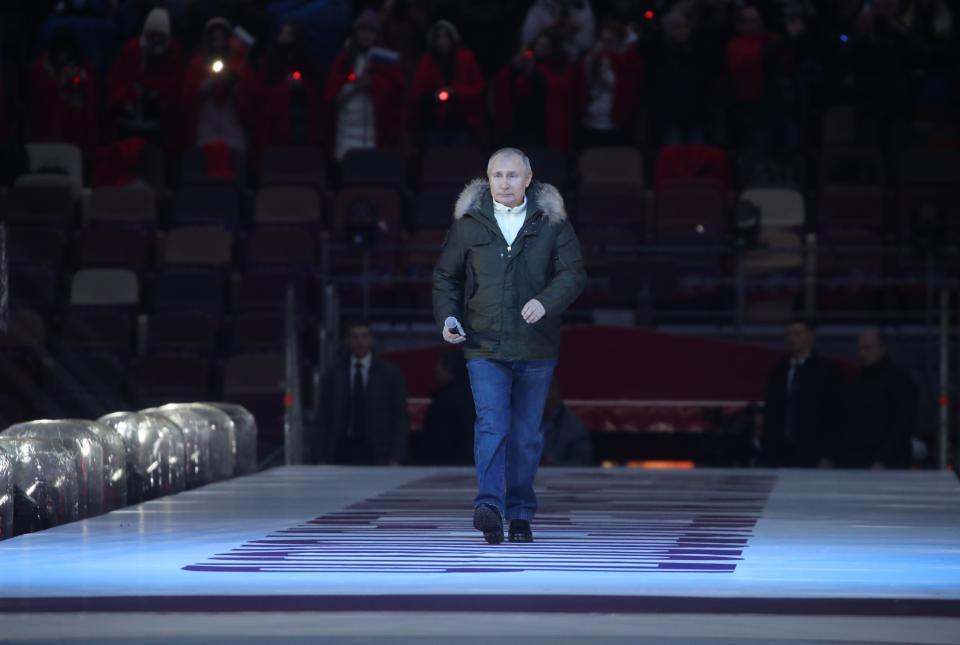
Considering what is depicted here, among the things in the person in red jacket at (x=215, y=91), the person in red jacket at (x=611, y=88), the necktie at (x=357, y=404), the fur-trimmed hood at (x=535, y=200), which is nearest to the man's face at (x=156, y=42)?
the person in red jacket at (x=215, y=91)

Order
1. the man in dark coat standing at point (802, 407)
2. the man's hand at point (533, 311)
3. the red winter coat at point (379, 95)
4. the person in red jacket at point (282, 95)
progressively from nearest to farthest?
the man's hand at point (533, 311)
the man in dark coat standing at point (802, 407)
the red winter coat at point (379, 95)
the person in red jacket at point (282, 95)

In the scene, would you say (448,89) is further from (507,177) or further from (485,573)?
(485,573)

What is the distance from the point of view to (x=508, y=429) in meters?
6.25

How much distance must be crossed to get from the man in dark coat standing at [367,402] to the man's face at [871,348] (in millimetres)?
2777

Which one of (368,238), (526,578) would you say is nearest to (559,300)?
(526,578)

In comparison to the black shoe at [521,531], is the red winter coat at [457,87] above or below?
above

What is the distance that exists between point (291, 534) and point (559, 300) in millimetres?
1306

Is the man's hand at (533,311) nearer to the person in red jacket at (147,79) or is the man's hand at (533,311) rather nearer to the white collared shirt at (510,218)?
the white collared shirt at (510,218)

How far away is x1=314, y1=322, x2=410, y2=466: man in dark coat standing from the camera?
11211 mm

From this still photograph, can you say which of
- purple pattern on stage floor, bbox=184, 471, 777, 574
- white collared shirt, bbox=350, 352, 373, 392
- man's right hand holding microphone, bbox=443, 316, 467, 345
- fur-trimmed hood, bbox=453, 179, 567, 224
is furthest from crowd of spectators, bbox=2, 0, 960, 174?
man's right hand holding microphone, bbox=443, 316, 467, 345

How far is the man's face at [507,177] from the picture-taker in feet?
20.0

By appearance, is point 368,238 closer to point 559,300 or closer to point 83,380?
point 83,380

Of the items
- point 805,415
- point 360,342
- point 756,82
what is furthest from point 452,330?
point 756,82

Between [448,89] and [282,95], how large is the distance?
136cm
